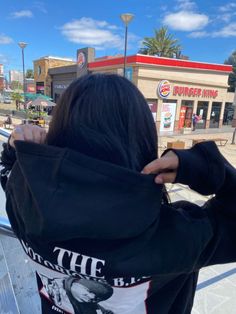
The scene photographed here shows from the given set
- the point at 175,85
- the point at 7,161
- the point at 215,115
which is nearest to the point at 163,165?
the point at 7,161

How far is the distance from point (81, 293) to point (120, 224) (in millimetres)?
304

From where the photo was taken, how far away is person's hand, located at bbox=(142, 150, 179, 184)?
0.60 metres

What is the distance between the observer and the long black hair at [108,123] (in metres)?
0.66

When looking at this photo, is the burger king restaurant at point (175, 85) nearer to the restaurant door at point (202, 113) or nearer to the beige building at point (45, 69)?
the restaurant door at point (202, 113)

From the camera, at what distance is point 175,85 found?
1730 centimetres

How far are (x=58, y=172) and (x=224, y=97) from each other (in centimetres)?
2165

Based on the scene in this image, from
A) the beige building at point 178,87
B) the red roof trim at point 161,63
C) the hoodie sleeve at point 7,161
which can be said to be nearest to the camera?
the hoodie sleeve at point 7,161

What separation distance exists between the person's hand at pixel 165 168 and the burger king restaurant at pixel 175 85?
572 inches

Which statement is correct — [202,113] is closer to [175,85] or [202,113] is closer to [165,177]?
[175,85]

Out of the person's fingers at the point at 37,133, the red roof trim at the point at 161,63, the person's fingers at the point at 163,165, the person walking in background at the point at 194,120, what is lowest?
the person walking in background at the point at 194,120

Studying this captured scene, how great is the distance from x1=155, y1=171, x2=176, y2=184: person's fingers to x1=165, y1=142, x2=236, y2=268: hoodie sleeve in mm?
12

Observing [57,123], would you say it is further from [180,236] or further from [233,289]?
[233,289]

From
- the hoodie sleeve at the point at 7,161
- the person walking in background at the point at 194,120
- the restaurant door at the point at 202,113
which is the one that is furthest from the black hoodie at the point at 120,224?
the restaurant door at the point at 202,113

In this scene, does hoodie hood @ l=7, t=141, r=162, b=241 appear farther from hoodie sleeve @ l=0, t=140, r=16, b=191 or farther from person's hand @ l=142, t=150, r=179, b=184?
hoodie sleeve @ l=0, t=140, r=16, b=191
